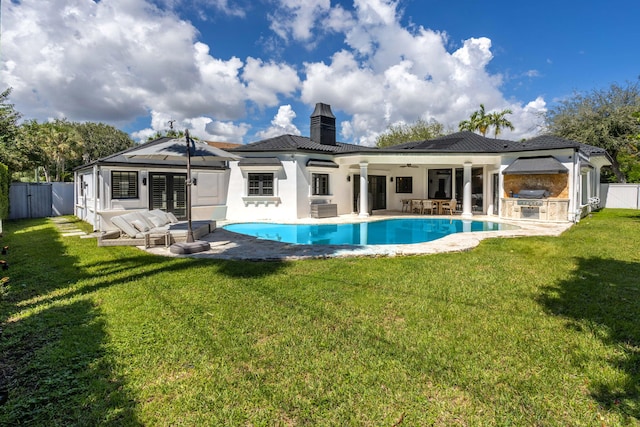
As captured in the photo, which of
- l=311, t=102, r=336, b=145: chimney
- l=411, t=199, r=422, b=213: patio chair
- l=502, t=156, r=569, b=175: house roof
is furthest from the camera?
l=411, t=199, r=422, b=213: patio chair

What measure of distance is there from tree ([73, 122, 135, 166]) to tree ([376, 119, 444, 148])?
A: 36172 mm

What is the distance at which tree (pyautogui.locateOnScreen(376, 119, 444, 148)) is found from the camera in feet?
154

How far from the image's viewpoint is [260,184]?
722 inches

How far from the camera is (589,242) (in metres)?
9.95

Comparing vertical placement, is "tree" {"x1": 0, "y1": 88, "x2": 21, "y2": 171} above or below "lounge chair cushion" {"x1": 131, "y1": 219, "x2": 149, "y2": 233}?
above

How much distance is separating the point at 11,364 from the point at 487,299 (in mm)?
5933

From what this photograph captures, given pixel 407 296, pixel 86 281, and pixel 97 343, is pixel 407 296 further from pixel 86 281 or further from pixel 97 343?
pixel 86 281

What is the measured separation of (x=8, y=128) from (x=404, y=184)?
24124mm

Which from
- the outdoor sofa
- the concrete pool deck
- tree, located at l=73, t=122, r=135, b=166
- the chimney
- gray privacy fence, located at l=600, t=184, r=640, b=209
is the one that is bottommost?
the concrete pool deck

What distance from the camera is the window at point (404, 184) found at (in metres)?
24.0

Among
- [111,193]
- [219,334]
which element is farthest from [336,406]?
[111,193]

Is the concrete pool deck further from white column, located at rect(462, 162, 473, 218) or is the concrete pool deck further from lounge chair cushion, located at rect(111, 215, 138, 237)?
white column, located at rect(462, 162, 473, 218)

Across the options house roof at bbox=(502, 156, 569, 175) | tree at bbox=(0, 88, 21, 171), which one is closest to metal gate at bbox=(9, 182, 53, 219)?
tree at bbox=(0, 88, 21, 171)

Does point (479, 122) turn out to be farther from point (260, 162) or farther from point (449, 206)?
point (260, 162)
